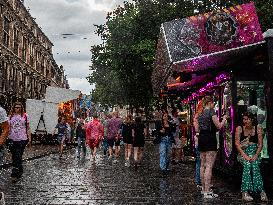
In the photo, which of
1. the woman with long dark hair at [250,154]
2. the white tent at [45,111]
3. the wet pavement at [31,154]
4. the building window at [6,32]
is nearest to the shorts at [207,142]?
the woman with long dark hair at [250,154]

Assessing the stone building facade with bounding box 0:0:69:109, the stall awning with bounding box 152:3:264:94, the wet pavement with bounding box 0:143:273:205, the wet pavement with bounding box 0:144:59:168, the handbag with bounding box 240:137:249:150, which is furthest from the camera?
the stone building facade with bounding box 0:0:69:109

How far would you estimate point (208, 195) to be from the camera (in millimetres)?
8102

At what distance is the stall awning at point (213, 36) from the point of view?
29.9ft

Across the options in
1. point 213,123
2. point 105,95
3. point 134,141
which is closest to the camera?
point 213,123

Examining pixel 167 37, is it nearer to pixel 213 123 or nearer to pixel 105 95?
pixel 213 123

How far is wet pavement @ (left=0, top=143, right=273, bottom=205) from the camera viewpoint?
25.5 feet

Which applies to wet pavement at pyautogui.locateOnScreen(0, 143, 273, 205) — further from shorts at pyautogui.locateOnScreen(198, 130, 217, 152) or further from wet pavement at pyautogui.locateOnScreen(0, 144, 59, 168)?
wet pavement at pyautogui.locateOnScreen(0, 144, 59, 168)

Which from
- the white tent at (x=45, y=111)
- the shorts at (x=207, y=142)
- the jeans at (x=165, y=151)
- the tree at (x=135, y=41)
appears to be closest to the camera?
the shorts at (x=207, y=142)

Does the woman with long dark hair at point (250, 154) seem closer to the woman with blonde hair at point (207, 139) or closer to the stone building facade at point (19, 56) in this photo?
the woman with blonde hair at point (207, 139)

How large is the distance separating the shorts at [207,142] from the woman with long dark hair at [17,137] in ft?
14.8

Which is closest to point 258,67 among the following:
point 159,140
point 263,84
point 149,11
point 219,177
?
point 263,84

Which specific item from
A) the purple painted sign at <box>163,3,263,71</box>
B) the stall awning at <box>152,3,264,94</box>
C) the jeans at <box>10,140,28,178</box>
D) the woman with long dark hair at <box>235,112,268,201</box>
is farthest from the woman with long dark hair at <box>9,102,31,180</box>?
the woman with long dark hair at <box>235,112,268,201</box>

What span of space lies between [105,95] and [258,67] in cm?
4091

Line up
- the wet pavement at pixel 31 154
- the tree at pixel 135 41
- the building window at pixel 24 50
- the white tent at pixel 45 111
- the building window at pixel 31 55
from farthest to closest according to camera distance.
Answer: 1. the building window at pixel 31 55
2. the building window at pixel 24 50
3. the tree at pixel 135 41
4. the white tent at pixel 45 111
5. the wet pavement at pixel 31 154
